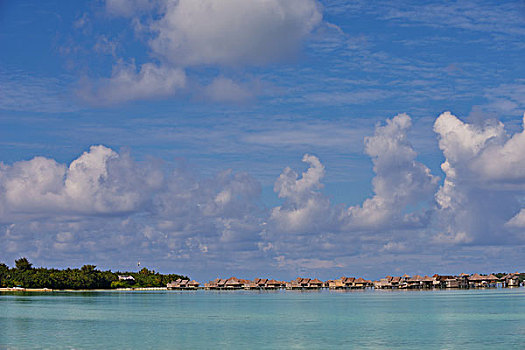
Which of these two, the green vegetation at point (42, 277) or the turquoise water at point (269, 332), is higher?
the green vegetation at point (42, 277)

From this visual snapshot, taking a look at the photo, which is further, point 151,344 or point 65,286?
point 65,286

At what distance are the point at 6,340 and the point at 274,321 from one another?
27.7 metres

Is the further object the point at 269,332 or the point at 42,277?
the point at 42,277

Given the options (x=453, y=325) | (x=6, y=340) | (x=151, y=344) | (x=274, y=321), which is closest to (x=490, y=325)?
(x=453, y=325)

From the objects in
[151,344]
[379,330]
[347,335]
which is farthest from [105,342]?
[379,330]

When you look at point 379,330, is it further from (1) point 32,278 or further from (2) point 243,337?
(1) point 32,278

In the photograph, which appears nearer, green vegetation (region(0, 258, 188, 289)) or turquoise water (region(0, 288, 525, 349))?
turquoise water (region(0, 288, 525, 349))

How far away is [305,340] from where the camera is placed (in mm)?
49031

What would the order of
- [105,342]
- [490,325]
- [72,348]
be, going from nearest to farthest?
[72,348] < [105,342] < [490,325]

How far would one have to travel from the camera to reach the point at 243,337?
51625 mm

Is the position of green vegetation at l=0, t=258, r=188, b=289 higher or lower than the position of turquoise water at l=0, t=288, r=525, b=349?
higher

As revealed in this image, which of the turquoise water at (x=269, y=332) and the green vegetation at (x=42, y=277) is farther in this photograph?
the green vegetation at (x=42, y=277)

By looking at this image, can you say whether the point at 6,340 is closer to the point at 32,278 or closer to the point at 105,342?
the point at 105,342

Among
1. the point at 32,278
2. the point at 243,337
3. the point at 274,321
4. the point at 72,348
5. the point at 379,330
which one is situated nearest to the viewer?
the point at 72,348
